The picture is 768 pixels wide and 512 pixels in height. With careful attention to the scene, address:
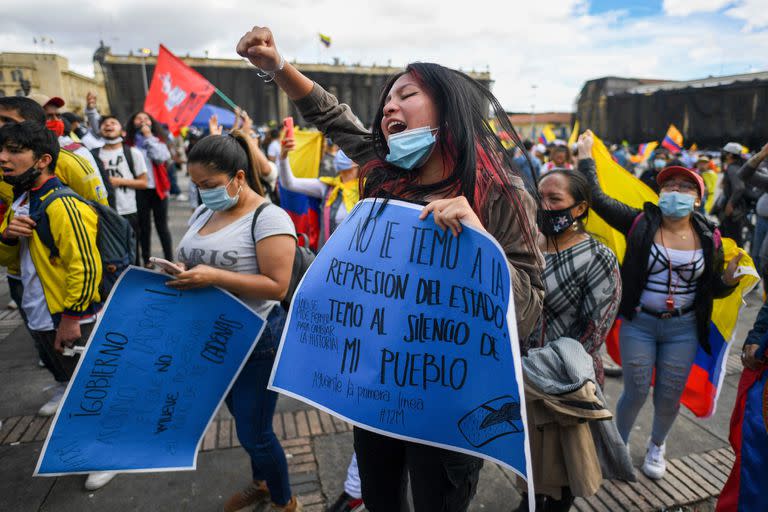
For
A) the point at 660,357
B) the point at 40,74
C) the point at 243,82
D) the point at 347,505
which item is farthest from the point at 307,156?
the point at 40,74

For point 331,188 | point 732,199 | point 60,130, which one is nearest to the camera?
point 60,130

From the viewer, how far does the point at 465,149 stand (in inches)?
50.7

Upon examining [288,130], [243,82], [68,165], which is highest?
[243,82]

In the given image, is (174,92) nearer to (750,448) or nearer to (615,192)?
(615,192)

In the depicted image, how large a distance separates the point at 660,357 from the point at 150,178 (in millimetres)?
5724

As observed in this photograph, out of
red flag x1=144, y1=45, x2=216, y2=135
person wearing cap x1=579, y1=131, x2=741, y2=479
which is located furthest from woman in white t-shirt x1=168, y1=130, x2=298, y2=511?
red flag x1=144, y1=45, x2=216, y2=135

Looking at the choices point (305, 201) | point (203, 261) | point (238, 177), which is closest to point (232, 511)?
point (203, 261)

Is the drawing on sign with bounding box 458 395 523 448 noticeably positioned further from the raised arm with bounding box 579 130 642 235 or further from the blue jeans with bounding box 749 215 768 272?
the blue jeans with bounding box 749 215 768 272

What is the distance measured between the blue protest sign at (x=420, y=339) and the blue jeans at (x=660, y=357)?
6.49 ft

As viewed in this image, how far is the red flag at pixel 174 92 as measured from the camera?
6.51m

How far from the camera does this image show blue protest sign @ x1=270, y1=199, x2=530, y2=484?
110cm

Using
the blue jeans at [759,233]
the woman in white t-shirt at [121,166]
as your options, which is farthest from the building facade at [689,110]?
the woman in white t-shirt at [121,166]

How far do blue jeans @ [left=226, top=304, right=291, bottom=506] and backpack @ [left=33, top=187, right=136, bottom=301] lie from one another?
1048 mm

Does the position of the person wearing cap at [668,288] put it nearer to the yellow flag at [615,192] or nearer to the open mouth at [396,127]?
the yellow flag at [615,192]
